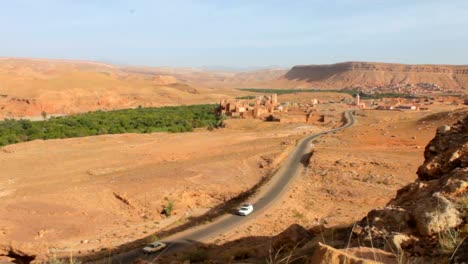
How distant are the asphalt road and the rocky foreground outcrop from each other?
14.4 ft

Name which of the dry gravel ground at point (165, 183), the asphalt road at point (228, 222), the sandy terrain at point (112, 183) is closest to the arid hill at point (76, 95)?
the dry gravel ground at point (165, 183)

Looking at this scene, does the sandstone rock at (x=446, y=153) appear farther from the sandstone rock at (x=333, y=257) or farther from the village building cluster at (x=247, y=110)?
the village building cluster at (x=247, y=110)

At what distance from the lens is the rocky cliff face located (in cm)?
13488

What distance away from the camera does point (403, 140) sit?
3481 centimetres

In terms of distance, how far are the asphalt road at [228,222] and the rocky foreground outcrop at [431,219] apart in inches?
173

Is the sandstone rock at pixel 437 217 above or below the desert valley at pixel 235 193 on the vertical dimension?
above

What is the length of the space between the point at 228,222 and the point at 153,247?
3963 mm

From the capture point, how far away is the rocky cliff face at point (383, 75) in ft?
443

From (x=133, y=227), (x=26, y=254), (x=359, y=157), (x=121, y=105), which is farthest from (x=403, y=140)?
(x=121, y=105)

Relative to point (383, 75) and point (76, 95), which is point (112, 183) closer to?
point (76, 95)

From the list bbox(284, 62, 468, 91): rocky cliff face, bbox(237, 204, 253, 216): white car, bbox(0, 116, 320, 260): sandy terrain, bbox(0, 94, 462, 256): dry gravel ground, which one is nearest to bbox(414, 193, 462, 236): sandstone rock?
bbox(0, 94, 462, 256): dry gravel ground

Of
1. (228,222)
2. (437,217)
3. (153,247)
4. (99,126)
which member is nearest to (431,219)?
(437,217)

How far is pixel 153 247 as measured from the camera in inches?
554

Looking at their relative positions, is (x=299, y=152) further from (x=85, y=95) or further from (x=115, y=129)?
(x=85, y=95)
